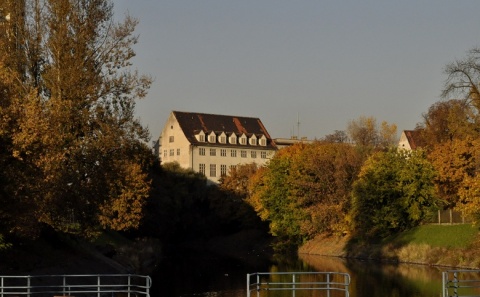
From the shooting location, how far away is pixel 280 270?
7338cm

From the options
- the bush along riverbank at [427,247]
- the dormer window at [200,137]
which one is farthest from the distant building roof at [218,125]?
the bush along riverbank at [427,247]

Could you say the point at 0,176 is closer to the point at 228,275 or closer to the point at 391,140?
the point at 228,275

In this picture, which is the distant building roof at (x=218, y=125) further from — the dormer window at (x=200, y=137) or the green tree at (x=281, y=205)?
the green tree at (x=281, y=205)

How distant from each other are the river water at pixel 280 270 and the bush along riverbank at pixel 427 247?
2.26 meters

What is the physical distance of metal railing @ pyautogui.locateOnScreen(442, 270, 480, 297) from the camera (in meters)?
31.8

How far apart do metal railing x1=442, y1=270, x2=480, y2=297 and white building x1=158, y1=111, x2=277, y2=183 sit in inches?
3925

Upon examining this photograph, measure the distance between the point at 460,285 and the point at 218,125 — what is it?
4545 inches

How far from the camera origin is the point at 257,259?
91500 mm

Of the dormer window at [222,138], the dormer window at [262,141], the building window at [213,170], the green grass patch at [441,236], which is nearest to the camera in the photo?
the green grass patch at [441,236]

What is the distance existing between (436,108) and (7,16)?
194 ft

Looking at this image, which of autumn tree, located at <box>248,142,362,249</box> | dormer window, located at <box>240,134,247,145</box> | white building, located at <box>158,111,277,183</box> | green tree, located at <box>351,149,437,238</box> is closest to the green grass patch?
green tree, located at <box>351,149,437,238</box>

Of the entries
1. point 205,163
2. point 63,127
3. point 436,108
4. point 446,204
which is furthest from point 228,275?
point 205,163

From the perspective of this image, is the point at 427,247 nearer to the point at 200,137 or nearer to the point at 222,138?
the point at 200,137

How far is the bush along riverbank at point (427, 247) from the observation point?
2864 inches
